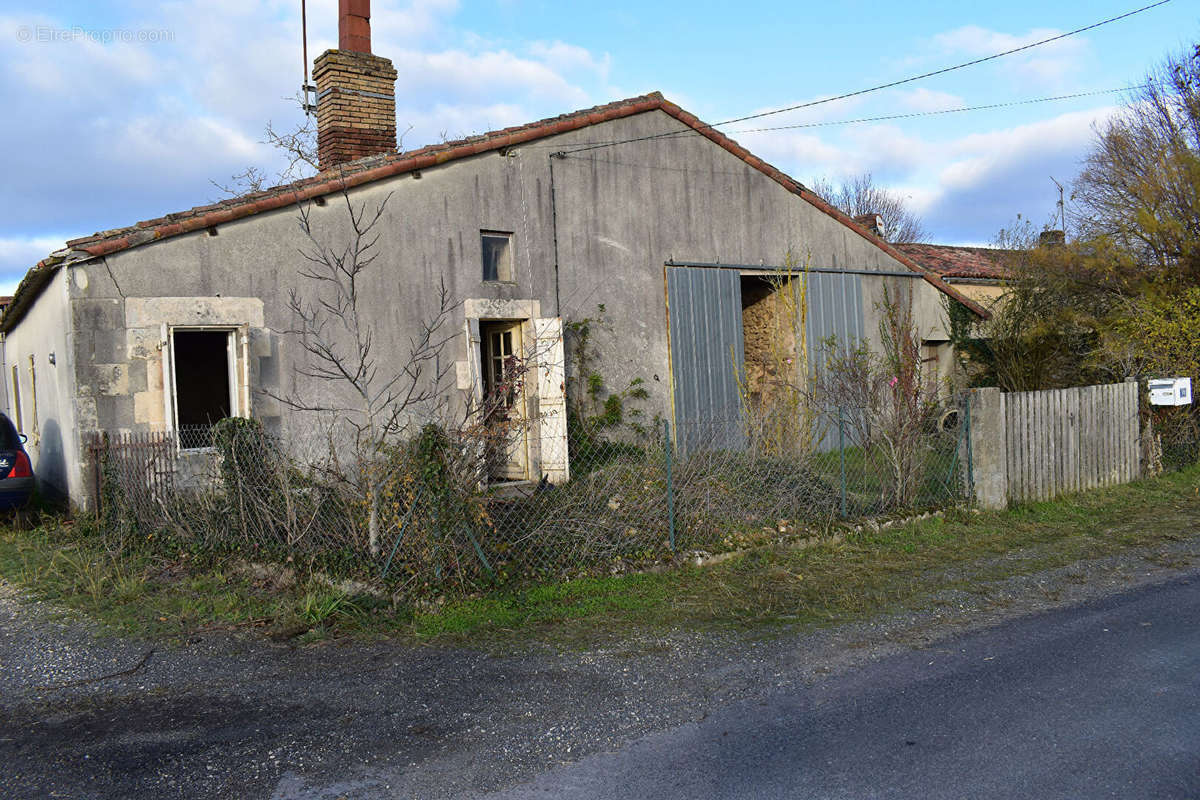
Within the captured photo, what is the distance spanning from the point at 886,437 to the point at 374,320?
584 centimetres

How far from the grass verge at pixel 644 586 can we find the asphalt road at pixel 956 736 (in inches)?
51.1

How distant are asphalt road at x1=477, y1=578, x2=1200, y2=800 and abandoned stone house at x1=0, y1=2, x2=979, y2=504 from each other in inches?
173

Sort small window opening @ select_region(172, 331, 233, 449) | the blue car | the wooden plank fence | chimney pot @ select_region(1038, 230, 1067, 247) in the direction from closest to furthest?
1. the wooden plank fence
2. the blue car
3. small window opening @ select_region(172, 331, 233, 449)
4. chimney pot @ select_region(1038, 230, 1067, 247)

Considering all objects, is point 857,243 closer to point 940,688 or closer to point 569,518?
point 569,518

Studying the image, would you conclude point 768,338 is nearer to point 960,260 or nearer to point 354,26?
point 354,26

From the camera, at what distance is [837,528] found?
793 cm

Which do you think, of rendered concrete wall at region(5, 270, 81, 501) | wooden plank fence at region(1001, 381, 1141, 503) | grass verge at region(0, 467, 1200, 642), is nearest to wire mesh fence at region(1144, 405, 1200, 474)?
wooden plank fence at region(1001, 381, 1141, 503)

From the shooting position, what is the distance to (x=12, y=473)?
9422 mm

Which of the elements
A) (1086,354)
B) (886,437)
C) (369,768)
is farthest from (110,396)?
(1086,354)

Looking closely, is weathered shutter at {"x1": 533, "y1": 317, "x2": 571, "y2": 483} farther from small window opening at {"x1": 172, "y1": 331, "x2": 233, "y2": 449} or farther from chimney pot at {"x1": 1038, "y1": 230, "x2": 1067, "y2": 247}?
chimney pot at {"x1": 1038, "y1": 230, "x2": 1067, "y2": 247}

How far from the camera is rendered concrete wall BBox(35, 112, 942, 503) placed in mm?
9008

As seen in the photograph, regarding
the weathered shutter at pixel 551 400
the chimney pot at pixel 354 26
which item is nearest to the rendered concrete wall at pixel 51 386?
the weathered shutter at pixel 551 400

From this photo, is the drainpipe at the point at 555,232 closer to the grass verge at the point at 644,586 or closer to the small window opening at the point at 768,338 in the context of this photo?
the small window opening at the point at 768,338

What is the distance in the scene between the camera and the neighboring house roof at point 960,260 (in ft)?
66.9
